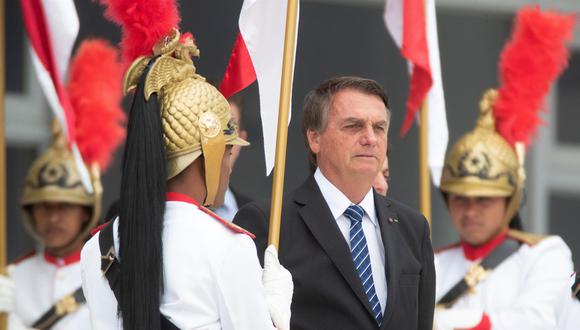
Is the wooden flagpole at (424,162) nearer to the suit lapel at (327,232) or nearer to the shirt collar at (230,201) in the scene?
the shirt collar at (230,201)

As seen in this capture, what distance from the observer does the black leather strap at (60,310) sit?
7926 mm

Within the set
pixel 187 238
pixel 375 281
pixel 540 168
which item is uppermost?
pixel 187 238

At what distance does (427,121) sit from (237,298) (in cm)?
276

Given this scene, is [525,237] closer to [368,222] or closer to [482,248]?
[482,248]

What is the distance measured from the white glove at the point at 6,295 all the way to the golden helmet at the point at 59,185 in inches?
36.0

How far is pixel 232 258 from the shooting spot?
465 centimetres

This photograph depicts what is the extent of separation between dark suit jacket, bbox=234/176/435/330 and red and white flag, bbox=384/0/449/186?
5.18 feet

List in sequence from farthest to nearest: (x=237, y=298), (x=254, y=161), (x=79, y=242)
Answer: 1. (x=254, y=161)
2. (x=79, y=242)
3. (x=237, y=298)

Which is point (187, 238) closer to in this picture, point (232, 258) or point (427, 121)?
point (232, 258)

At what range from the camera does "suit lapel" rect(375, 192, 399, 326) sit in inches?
211

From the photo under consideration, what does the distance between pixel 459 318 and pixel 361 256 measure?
231cm

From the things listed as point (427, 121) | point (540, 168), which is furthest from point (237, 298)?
point (540, 168)

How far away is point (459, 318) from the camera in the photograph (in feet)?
25.0

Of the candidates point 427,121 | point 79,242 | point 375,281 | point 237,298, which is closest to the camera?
point 237,298
